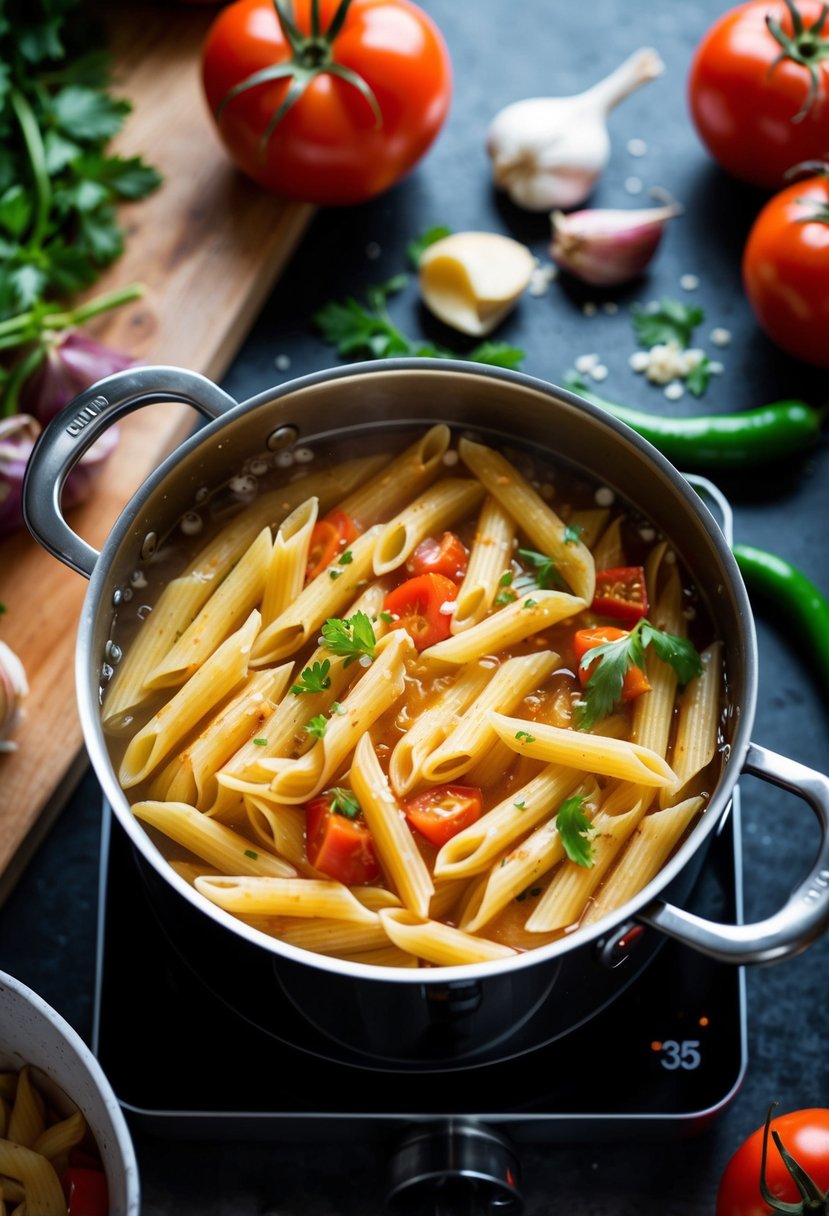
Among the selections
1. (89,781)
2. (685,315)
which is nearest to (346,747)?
(89,781)

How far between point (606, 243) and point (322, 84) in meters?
0.57

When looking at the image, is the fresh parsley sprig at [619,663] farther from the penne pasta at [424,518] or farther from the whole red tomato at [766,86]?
the whole red tomato at [766,86]

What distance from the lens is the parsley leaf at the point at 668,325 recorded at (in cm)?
237

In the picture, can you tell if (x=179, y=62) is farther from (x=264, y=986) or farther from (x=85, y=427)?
(x=264, y=986)

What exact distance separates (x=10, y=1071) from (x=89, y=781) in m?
0.50

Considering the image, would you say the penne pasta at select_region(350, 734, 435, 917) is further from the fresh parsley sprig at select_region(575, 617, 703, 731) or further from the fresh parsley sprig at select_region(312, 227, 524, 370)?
the fresh parsley sprig at select_region(312, 227, 524, 370)

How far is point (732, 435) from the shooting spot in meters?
2.22

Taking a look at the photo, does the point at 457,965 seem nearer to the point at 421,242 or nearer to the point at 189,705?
the point at 189,705

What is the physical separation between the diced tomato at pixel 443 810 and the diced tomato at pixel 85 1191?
586 mm

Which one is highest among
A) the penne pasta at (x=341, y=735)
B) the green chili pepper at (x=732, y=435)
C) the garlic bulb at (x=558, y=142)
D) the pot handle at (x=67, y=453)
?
the pot handle at (x=67, y=453)

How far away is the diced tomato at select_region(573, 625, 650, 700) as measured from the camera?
5.60 ft

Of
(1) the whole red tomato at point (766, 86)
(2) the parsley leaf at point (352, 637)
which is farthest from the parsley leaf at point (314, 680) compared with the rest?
(1) the whole red tomato at point (766, 86)

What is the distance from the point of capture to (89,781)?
6.81ft

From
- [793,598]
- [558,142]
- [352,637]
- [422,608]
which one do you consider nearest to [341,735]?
[352,637]
